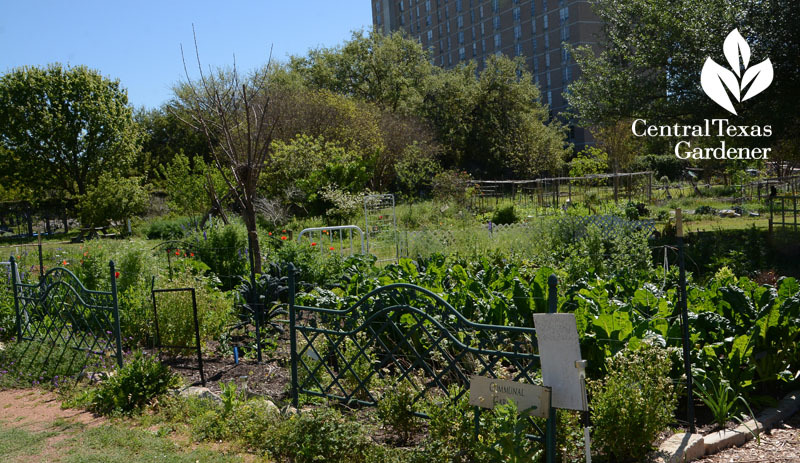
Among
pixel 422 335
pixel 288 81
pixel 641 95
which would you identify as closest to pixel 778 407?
pixel 422 335

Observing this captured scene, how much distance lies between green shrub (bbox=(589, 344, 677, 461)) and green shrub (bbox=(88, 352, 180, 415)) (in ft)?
11.5

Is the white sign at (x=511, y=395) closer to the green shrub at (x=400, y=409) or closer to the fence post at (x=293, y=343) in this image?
the green shrub at (x=400, y=409)

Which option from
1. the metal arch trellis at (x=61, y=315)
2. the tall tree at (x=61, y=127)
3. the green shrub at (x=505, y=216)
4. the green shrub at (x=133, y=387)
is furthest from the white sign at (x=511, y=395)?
the tall tree at (x=61, y=127)

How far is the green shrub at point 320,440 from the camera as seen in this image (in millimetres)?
3598

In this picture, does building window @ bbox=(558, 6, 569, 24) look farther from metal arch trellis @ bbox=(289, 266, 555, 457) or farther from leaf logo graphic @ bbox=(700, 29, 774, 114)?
metal arch trellis @ bbox=(289, 266, 555, 457)

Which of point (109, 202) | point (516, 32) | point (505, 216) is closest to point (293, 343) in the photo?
point (505, 216)

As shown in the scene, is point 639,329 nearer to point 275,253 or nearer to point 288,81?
point 275,253

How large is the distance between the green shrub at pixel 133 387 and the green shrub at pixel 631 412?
352 centimetres

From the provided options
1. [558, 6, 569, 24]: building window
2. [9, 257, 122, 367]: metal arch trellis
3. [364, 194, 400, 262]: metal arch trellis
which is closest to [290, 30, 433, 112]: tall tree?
[364, 194, 400, 262]: metal arch trellis

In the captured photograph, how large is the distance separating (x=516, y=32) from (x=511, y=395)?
55.7 meters

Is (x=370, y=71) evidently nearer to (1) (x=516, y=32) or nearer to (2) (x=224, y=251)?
(1) (x=516, y=32)

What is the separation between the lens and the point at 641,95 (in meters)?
14.3

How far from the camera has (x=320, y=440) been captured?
3.65 metres

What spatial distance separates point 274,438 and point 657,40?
44.3ft
